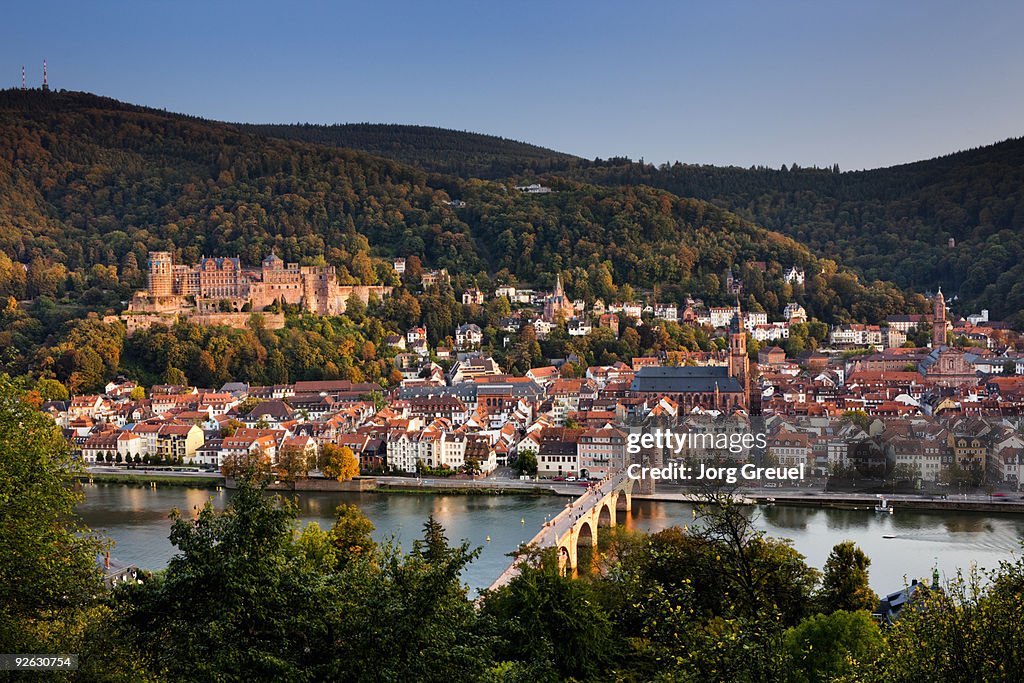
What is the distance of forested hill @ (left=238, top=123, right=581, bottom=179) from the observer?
248 feet

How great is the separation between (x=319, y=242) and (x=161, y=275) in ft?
25.9

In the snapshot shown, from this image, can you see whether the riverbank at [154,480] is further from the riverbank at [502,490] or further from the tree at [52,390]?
the tree at [52,390]

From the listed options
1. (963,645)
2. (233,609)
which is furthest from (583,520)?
(963,645)

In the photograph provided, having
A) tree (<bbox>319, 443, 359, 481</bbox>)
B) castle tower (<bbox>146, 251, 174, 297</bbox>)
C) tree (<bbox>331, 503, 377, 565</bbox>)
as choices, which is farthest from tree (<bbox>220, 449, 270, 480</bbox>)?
castle tower (<bbox>146, 251, 174, 297</bbox>)

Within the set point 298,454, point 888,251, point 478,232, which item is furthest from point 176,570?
point 888,251

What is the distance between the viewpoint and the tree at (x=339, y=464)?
835 inches

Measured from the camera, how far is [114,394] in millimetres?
29422

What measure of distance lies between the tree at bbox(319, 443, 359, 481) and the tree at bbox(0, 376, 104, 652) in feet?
47.7

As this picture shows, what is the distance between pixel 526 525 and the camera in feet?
55.3

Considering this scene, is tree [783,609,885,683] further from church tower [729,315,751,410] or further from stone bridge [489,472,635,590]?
church tower [729,315,751,410]

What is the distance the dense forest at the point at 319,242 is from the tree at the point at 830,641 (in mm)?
24606

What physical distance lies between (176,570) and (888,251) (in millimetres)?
53677

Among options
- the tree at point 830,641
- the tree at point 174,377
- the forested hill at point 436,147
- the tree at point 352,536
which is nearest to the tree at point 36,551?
the tree at point 830,641

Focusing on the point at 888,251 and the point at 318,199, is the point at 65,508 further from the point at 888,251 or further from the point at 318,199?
the point at 888,251
